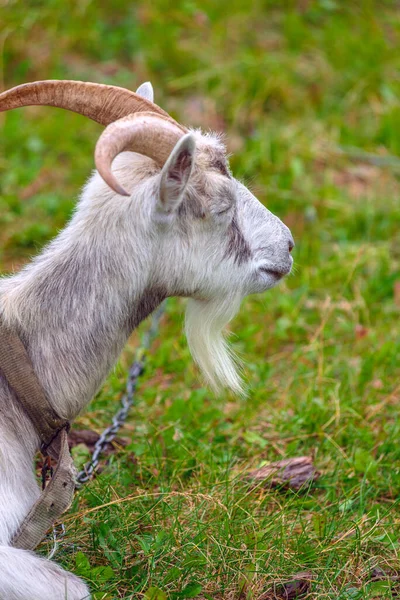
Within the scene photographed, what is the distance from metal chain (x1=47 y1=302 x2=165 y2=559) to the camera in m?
3.44

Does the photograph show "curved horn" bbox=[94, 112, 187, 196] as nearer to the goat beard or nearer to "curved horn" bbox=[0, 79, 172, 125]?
"curved horn" bbox=[0, 79, 172, 125]

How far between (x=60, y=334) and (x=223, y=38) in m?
5.21

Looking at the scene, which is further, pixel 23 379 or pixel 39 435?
pixel 39 435

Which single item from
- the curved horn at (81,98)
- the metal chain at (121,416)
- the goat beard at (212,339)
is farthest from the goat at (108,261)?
the metal chain at (121,416)

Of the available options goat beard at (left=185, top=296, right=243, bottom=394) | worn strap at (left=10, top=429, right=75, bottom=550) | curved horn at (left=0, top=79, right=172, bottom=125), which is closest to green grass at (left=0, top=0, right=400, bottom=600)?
worn strap at (left=10, top=429, right=75, bottom=550)

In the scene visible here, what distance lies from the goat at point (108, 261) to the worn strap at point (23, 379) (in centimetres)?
5

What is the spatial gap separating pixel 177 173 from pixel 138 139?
0.59 feet

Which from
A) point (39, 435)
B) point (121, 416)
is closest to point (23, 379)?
point (39, 435)

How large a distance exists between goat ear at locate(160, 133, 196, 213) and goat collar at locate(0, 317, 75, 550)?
0.74 metres

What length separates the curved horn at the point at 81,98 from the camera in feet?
10.2

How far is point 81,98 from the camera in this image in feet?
10.3

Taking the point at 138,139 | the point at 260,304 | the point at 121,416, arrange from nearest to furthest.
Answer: the point at 138,139
the point at 121,416
the point at 260,304

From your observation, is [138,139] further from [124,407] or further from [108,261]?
[124,407]

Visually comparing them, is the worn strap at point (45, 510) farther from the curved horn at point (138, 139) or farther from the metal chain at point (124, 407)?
the curved horn at point (138, 139)
